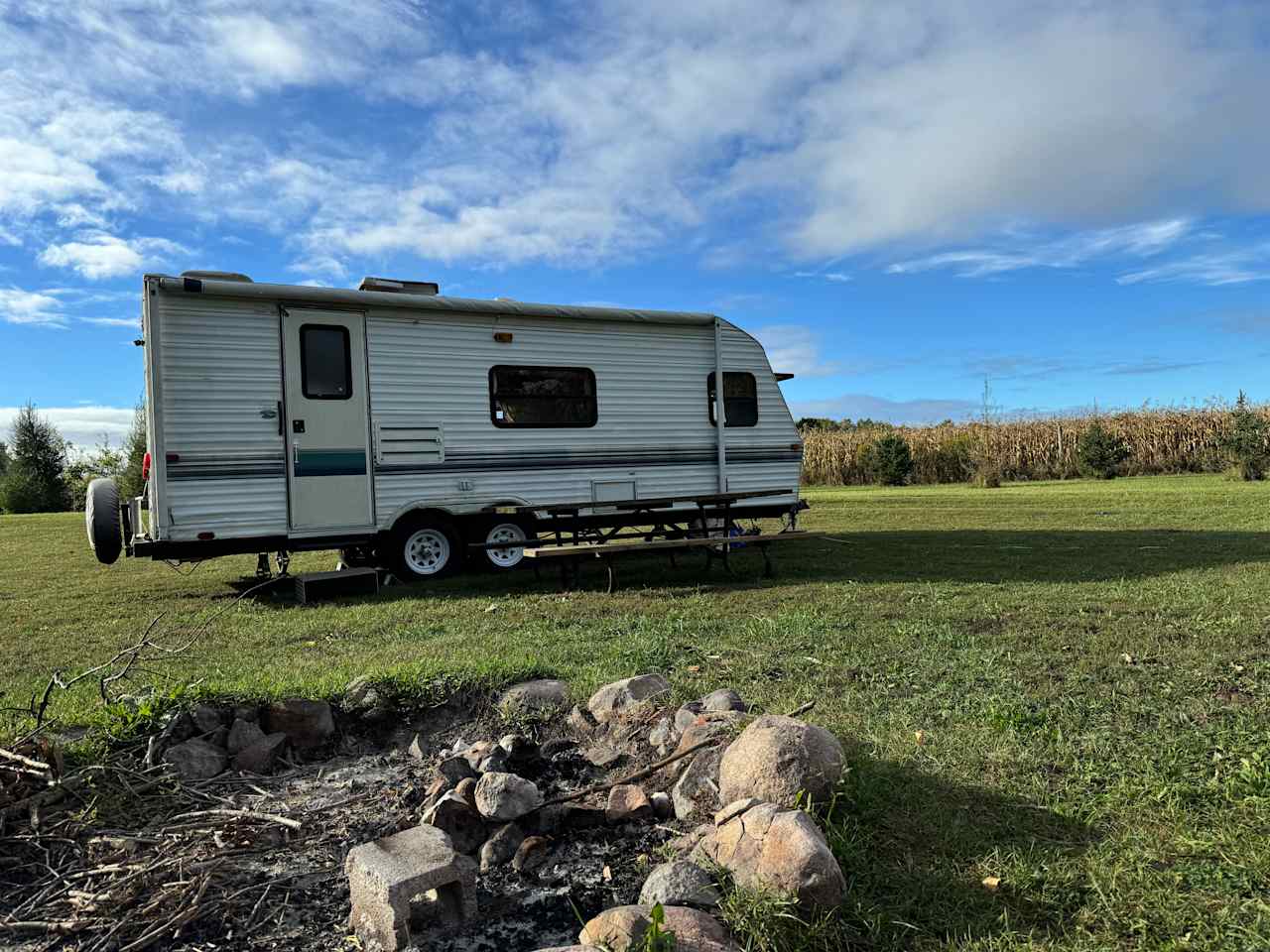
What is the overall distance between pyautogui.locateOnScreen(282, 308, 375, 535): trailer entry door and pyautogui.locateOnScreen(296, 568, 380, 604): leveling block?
0.44 meters

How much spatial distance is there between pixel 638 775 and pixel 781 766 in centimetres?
55

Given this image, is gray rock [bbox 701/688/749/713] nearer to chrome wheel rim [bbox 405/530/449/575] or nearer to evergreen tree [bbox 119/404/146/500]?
chrome wheel rim [bbox 405/530/449/575]

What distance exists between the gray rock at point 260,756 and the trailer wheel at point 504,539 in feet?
18.5

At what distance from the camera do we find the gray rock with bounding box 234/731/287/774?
367cm

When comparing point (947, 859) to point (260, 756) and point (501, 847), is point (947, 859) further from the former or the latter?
point (260, 756)

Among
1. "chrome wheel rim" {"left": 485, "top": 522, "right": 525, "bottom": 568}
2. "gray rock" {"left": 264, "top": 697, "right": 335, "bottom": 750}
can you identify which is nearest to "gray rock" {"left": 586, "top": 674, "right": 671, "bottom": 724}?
"gray rock" {"left": 264, "top": 697, "right": 335, "bottom": 750}

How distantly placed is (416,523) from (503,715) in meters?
5.37

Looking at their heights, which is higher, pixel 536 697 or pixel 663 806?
pixel 536 697

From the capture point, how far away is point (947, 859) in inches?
106

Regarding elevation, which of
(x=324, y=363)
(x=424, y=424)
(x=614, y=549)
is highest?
(x=324, y=363)

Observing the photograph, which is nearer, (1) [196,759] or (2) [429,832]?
(2) [429,832]

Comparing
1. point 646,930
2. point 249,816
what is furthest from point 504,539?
point 646,930

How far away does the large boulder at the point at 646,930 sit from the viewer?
2207mm

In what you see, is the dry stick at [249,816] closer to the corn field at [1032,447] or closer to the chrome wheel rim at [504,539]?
the chrome wheel rim at [504,539]
